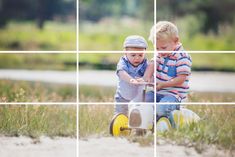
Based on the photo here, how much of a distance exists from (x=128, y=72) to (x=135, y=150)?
1.09 ft

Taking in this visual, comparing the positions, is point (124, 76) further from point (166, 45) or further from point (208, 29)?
point (208, 29)

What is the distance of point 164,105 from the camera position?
2133 cm

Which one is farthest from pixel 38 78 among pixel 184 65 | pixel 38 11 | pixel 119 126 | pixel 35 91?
pixel 184 65

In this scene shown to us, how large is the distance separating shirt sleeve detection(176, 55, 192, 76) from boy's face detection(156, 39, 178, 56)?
A: 57 millimetres

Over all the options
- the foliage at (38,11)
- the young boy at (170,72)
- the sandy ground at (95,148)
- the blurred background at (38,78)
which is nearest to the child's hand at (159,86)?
the young boy at (170,72)

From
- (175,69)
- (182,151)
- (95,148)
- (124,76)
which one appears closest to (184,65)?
(175,69)

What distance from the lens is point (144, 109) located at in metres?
21.3

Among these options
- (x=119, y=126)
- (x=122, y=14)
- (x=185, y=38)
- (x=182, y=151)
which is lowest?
(x=182, y=151)

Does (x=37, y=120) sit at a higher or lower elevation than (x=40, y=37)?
lower

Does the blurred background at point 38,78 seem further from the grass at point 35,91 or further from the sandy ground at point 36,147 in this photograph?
the sandy ground at point 36,147

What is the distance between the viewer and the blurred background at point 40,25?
70.0 ft

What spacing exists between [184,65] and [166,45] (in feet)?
0.37

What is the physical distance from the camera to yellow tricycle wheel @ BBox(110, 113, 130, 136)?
70.0ft

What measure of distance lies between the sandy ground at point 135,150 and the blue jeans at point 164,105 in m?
0.11
